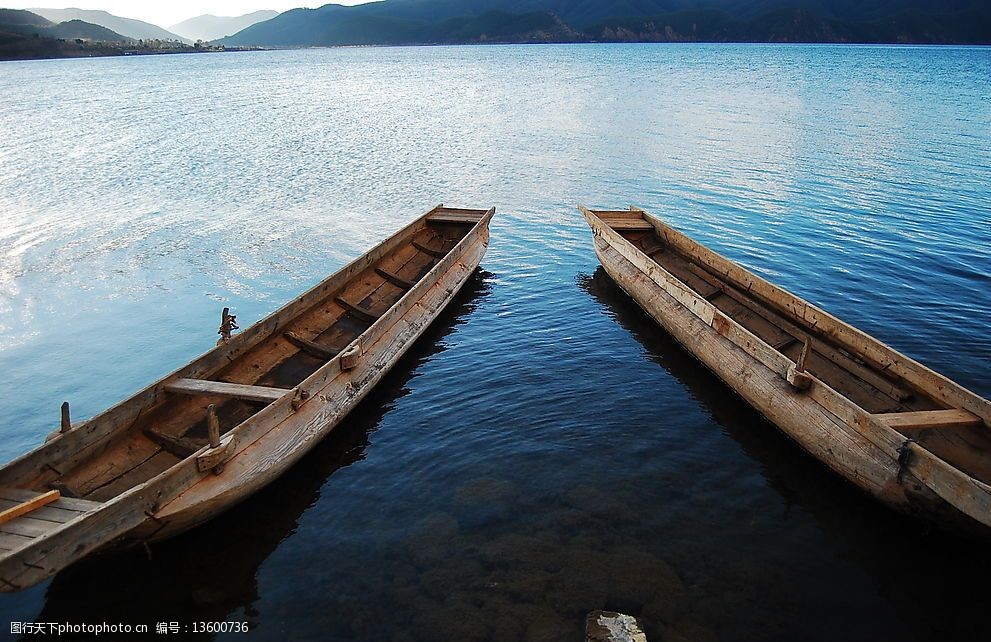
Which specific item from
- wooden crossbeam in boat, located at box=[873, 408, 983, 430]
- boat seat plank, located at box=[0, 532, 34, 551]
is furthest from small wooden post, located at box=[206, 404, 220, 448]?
wooden crossbeam in boat, located at box=[873, 408, 983, 430]

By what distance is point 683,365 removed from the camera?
42.8ft

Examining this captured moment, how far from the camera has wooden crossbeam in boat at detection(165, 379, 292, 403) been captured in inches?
358

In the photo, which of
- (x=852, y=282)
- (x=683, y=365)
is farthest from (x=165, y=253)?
(x=852, y=282)

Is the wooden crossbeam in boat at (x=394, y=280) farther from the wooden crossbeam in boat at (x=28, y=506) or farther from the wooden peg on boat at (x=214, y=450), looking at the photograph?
the wooden crossbeam in boat at (x=28, y=506)

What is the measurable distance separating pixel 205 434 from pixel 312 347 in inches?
111

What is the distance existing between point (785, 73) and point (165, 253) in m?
86.6

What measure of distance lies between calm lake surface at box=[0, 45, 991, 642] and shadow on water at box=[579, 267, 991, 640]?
0.11 ft

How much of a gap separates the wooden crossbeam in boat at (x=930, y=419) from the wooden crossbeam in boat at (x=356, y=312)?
9.11 metres

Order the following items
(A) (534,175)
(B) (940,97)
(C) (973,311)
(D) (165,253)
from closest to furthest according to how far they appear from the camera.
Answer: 1. (C) (973,311)
2. (D) (165,253)
3. (A) (534,175)
4. (B) (940,97)

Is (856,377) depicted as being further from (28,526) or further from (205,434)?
(28,526)

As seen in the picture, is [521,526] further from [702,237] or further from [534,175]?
[534,175]

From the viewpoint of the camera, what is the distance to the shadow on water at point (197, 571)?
7.14 meters

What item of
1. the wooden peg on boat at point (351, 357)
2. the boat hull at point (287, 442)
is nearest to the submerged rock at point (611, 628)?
the boat hull at point (287, 442)

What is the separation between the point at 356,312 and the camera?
13.3 meters
